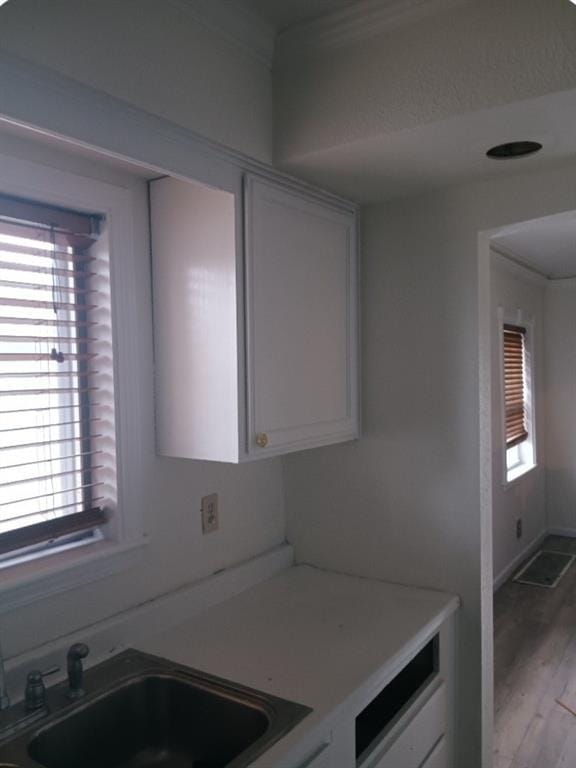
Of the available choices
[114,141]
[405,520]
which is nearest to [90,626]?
[405,520]

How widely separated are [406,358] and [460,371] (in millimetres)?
189

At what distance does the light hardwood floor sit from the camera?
269cm

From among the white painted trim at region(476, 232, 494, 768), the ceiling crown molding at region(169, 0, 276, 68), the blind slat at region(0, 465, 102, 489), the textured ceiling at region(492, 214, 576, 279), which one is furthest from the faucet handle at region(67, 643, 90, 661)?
Result: the textured ceiling at region(492, 214, 576, 279)

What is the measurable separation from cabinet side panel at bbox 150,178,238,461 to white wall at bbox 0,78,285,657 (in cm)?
5

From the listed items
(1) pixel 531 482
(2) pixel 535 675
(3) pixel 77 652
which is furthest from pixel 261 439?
(1) pixel 531 482

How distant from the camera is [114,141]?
4.40ft

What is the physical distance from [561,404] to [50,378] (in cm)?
516

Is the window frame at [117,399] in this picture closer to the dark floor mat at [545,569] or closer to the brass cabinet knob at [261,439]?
the brass cabinet knob at [261,439]

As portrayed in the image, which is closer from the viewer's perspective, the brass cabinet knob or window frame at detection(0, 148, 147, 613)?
window frame at detection(0, 148, 147, 613)

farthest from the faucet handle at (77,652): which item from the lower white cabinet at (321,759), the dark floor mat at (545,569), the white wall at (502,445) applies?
the dark floor mat at (545,569)

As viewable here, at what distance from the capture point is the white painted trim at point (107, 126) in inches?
45.7

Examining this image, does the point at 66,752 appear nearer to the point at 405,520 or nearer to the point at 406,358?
the point at 405,520

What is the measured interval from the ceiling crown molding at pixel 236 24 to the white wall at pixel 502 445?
3.04 meters

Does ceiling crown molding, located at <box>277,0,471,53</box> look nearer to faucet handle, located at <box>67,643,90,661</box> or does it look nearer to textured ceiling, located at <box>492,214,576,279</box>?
faucet handle, located at <box>67,643,90,661</box>
